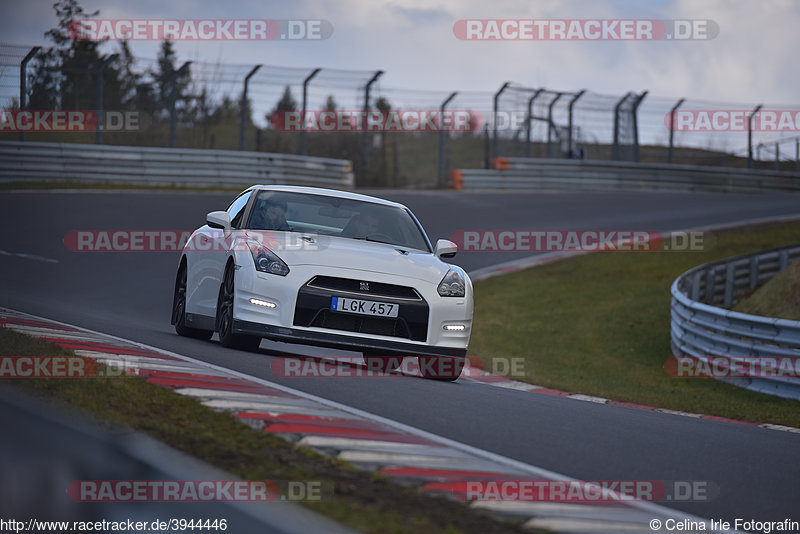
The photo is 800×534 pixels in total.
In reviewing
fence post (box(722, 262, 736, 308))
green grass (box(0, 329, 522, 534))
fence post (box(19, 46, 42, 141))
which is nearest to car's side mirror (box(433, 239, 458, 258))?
green grass (box(0, 329, 522, 534))

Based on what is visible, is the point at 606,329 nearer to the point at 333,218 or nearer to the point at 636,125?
the point at 333,218

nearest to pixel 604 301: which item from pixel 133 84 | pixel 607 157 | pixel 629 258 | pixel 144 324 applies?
pixel 629 258

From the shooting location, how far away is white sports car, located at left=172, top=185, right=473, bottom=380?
7.69m

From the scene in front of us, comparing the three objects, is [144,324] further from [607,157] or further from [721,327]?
[607,157]

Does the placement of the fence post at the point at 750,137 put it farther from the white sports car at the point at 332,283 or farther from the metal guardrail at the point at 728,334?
the white sports car at the point at 332,283

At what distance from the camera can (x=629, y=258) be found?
21422 millimetres

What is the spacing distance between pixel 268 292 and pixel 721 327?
6378 millimetres

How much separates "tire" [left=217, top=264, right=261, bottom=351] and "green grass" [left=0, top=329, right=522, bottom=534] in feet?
7.07

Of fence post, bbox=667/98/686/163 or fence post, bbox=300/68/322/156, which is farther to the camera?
fence post, bbox=667/98/686/163

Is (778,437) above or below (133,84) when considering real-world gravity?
below

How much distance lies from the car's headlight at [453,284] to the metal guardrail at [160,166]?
1629 cm

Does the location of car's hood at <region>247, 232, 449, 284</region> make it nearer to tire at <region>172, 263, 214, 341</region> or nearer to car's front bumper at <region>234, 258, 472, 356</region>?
car's front bumper at <region>234, 258, 472, 356</region>

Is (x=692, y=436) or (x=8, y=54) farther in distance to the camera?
(x=8, y=54)

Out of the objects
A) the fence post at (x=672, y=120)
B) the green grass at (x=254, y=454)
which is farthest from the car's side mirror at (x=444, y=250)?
the fence post at (x=672, y=120)
